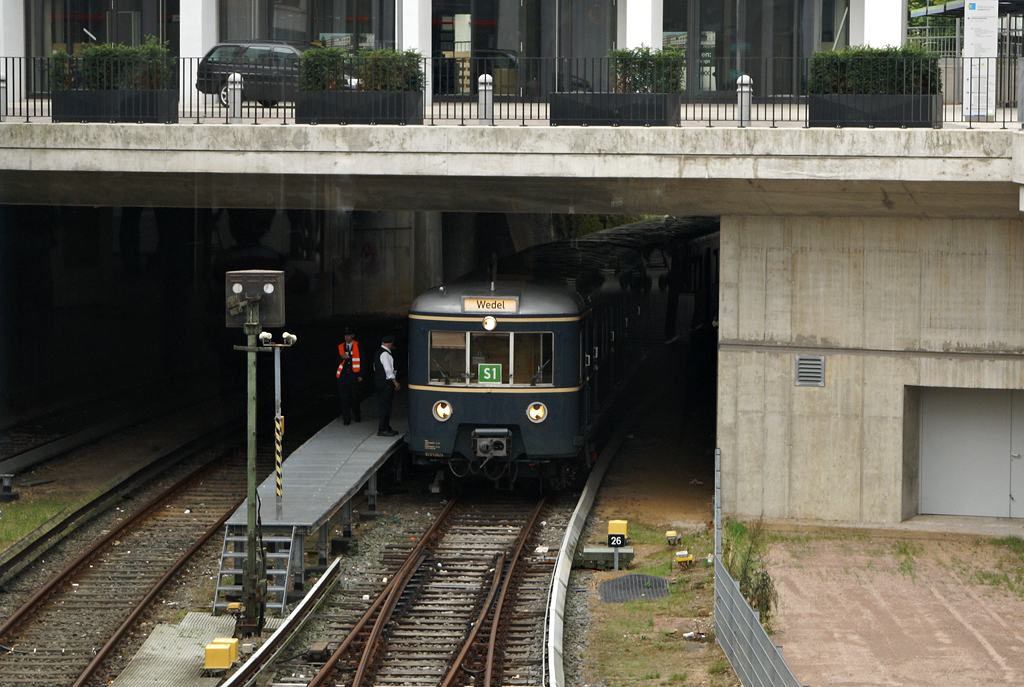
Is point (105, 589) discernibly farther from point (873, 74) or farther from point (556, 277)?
point (873, 74)

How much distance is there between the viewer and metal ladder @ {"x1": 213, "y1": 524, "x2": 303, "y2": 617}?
40.9 feet

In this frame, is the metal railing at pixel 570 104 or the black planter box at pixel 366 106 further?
the black planter box at pixel 366 106

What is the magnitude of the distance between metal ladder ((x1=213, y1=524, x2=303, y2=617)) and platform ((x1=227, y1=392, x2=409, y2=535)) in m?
0.14

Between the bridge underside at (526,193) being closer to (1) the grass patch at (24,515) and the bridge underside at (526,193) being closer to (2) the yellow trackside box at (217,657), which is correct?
(1) the grass patch at (24,515)

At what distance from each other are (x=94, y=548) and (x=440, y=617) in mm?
4515

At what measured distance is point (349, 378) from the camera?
58.1 ft

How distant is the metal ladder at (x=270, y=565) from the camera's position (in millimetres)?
12469

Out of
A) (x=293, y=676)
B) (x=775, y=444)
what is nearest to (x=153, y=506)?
(x=293, y=676)

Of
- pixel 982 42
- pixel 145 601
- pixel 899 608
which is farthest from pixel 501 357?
pixel 982 42

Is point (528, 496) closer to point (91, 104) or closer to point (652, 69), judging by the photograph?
point (652, 69)

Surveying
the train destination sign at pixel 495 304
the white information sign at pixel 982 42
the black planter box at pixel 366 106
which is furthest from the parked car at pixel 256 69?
the white information sign at pixel 982 42

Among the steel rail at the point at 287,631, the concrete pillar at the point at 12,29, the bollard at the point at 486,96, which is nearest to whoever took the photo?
the steel rail at the point at 287,631

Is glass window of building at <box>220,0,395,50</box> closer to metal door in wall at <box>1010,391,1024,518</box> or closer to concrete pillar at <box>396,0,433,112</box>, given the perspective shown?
concrete pillar at <box>396,0,433,112</box>

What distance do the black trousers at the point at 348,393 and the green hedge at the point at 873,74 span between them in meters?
7.31
